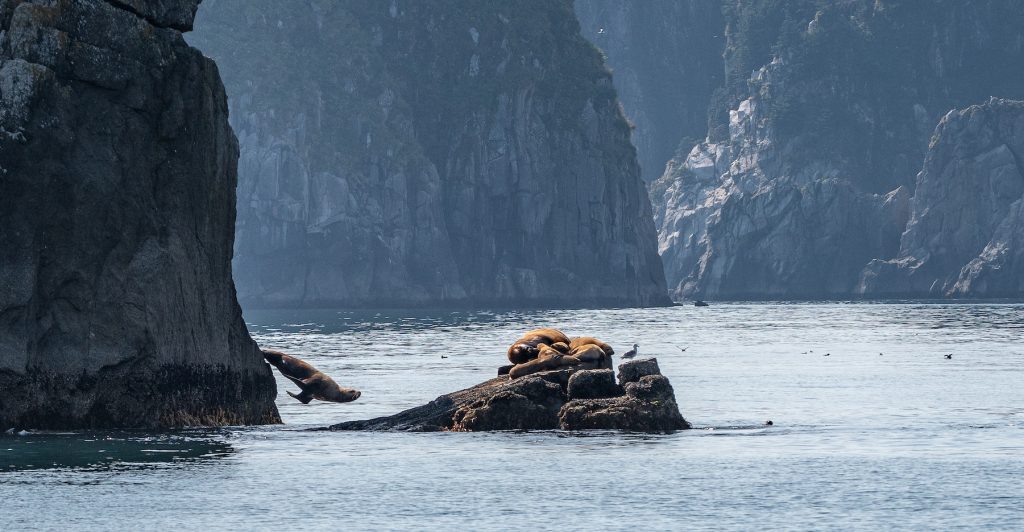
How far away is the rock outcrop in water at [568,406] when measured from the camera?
141 ft

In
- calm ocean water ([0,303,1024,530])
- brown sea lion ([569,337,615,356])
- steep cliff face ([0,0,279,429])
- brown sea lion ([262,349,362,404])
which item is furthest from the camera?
brown sea lion ([262,349,362,404])

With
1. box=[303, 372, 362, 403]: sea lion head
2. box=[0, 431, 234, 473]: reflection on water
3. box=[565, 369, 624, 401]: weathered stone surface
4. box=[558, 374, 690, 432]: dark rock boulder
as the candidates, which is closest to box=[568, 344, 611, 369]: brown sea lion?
box=[565, 369, 624, 401]: weathered stone surface

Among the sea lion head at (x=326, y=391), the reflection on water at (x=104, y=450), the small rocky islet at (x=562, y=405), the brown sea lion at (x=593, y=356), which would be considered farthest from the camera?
the sea lion head at (x=326, y=391)

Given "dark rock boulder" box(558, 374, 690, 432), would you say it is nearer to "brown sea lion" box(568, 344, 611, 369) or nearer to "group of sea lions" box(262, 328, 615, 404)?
"group of sea lions" box(262, 328, 615, 404)

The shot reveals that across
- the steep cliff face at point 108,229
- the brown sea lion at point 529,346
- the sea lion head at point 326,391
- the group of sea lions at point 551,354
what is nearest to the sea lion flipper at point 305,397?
the sea lion head at point 326,391

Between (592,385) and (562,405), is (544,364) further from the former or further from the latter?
(592,385)

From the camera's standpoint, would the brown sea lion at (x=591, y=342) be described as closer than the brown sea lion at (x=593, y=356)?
No

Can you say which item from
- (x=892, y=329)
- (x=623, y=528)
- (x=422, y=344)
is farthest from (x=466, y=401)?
(x=892, y=329)

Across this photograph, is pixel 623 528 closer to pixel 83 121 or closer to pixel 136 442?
pixel 136 442

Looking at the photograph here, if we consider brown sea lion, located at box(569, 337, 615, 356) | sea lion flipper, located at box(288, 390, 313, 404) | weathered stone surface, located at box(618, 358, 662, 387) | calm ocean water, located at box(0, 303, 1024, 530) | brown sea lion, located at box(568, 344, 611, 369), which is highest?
brown sea lion, located at box(569, 337, 615, 356)

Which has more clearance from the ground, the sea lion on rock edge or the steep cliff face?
the steep cliff face

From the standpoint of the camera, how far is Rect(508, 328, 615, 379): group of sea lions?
147 feet

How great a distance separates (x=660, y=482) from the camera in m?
34.4

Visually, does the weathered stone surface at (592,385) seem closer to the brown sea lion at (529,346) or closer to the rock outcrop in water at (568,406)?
the rock outcrop in water at (568,406)
